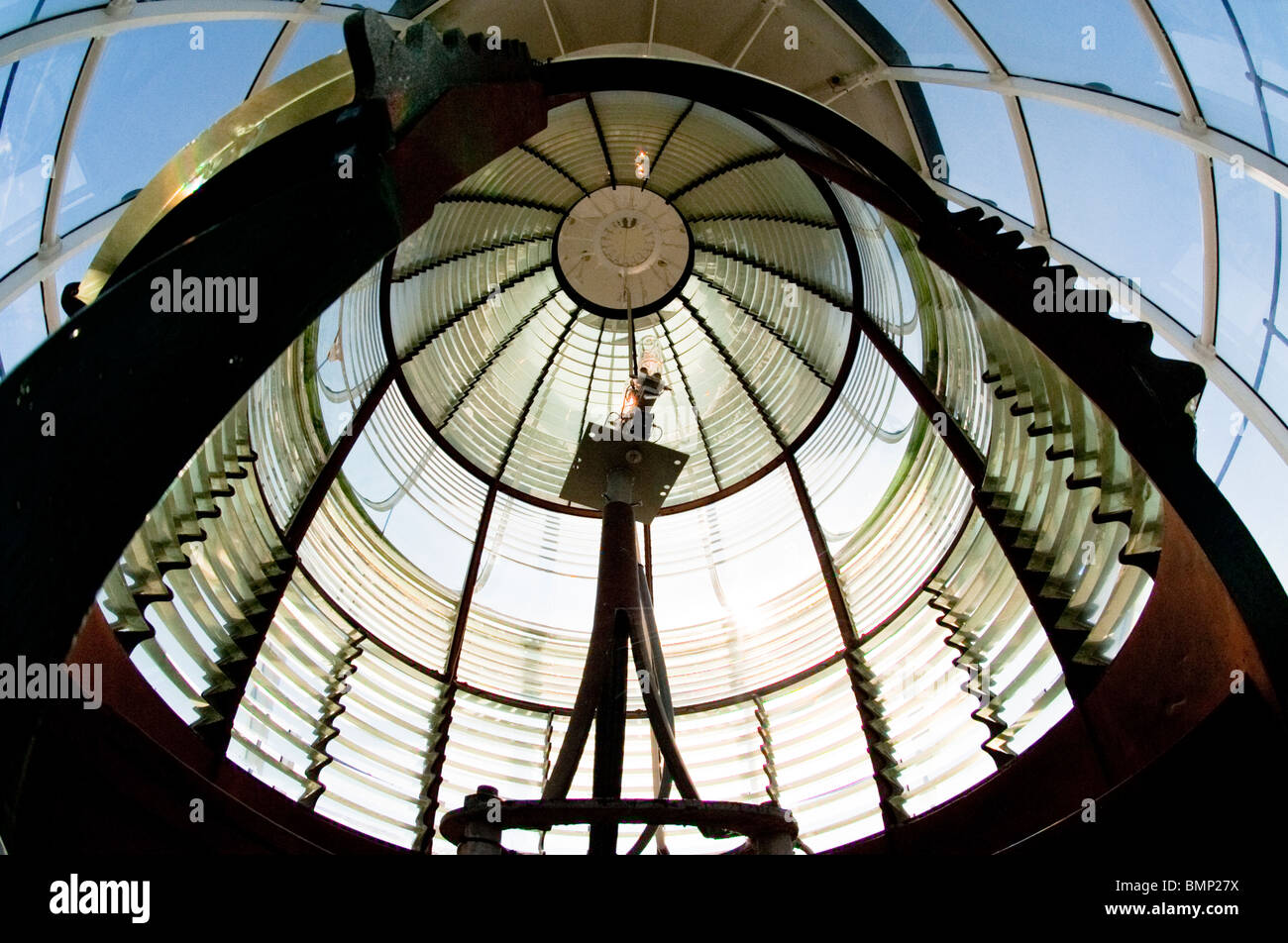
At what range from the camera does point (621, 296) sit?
8109 millimetres

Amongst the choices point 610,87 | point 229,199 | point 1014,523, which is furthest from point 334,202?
point 1014,523

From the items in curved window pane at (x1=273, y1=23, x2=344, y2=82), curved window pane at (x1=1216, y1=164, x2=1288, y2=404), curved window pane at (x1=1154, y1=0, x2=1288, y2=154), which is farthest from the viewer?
curved window pane at (x1=273, y1=23, x2=344, y2=82)

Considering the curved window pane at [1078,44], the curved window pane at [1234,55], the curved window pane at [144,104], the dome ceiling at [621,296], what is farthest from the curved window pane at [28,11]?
the curved window pane at [1234,55]

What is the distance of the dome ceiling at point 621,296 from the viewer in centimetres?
704

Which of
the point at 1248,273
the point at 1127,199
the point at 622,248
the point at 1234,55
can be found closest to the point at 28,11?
the point at 622,248

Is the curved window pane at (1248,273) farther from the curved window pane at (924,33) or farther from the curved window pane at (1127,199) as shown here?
the curved window pane at (924,33)

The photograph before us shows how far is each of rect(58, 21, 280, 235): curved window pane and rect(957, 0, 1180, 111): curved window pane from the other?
404 centimetres

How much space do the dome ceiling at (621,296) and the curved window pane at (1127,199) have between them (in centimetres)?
196

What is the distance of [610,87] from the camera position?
9.96 feet

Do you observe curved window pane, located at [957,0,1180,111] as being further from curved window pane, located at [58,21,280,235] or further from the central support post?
curved window pane, located at [58,21,280,235]

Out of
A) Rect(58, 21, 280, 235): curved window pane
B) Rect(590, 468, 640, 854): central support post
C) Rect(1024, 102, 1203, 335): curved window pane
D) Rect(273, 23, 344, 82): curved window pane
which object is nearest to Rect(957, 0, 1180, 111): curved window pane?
Rect(1024, 102, 1203, 335): curved window pane

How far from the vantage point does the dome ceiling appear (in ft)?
23.1

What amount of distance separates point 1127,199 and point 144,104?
200 inches
